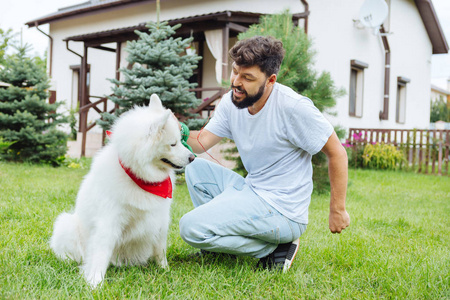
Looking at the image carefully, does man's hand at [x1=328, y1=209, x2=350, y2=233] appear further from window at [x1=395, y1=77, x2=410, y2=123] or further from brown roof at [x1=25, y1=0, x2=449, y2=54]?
window at [x1=395, y1=77, x2=410, y2=123]

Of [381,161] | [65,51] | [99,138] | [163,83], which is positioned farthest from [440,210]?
[65,51]

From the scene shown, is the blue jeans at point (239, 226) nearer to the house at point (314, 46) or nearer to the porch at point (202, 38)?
the porch at point (202, 38)

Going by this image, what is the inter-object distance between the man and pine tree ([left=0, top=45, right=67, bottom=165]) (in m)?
6.61

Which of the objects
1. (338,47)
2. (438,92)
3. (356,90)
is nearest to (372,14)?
(338,47)

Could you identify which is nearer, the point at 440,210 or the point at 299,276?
the point at 299,276

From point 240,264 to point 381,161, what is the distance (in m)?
9.14

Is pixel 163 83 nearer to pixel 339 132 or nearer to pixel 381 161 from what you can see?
pixel 339 132

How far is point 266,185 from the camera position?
280 cm

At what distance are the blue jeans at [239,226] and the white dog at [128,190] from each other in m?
0.25

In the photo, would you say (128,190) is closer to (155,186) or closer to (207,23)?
(155,186)

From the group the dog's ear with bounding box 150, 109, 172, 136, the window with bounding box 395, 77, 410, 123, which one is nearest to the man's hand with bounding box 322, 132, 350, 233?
the dog's ear with bounding box 150, 109, 172, 136

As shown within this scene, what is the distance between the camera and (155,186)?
2.58 m

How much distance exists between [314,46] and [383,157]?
364 centimetres

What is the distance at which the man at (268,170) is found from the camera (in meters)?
2.62
